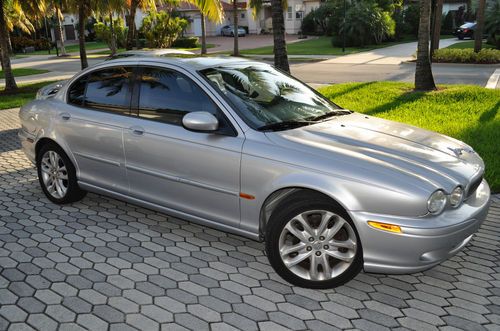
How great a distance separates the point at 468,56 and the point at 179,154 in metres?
20.5

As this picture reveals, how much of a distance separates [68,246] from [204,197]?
4.66 feet

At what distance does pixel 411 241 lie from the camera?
11.1 feet

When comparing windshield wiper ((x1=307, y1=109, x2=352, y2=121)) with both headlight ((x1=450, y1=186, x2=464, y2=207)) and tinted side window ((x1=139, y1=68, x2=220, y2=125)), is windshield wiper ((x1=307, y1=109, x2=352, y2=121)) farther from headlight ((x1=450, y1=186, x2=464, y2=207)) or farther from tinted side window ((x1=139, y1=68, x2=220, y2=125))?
headlight ((x1=450, y1=186, x2=464, y2=207))

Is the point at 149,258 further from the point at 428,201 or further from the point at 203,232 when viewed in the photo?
the point at 428,201

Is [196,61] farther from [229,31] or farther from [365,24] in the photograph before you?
A: [229,31]

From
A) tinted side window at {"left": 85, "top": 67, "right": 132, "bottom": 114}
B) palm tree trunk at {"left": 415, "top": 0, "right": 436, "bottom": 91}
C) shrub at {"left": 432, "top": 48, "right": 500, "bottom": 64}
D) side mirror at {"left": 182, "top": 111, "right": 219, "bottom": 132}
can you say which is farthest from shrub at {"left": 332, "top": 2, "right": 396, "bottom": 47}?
side mirror at {"left": 182, "top": 111, "right": 219, "bottom": 132}

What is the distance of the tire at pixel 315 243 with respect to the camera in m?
3.59

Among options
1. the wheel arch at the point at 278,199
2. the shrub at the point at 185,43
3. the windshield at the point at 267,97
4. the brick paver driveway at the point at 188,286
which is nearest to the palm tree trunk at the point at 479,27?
the brick paver driveway at the point at 188,286

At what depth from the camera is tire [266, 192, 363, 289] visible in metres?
3.59

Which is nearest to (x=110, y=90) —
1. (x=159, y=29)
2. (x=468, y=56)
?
(x=468, y=56)

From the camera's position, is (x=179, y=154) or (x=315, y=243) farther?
(x=179, y=154)

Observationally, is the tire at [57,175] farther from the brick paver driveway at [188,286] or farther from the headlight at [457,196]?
the headlight at [457,196]

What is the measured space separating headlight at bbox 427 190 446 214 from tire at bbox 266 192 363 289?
0.56 m

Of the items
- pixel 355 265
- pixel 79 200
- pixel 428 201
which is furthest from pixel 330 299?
pixel 79 200
